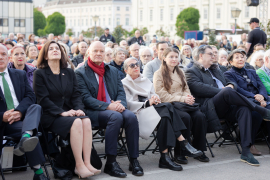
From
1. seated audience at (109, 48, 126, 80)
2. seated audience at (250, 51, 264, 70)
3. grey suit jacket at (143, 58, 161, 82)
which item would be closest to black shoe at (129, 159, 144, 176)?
grey suit jacket at (143, 58, 161, 82)

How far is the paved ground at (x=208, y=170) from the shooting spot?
4633 millimetres

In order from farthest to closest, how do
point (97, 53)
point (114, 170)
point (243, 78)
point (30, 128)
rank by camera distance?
point (243, 78) < point (97, 53) < point (114, 170) < point (30, 128)

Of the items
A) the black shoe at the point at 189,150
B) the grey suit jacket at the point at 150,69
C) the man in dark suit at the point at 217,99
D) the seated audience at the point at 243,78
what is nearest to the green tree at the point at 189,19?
the grey suit jacket at the point at 150,69

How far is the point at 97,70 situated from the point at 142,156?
1.54 metres

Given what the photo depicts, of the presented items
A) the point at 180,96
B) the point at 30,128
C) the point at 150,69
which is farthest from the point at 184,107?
the point at 30,128

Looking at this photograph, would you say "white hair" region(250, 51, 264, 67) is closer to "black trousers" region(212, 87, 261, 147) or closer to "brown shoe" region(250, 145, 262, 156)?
"black trousers" region(212, 87, 261, 147)

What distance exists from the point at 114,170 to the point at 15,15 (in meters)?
58.7

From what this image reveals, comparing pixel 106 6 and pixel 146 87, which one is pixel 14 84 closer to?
pixel 146 87

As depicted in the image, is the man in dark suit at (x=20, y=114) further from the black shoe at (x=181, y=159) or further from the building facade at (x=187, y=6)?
the building facade at (x=187, y=6)

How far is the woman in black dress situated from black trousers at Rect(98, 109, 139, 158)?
0.28m

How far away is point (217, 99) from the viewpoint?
5719 millimetres

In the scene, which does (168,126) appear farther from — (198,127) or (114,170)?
(114,170)

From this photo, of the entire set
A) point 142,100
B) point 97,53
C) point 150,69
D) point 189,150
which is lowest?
point 189,150

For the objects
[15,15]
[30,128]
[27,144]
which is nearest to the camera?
[27,144]
